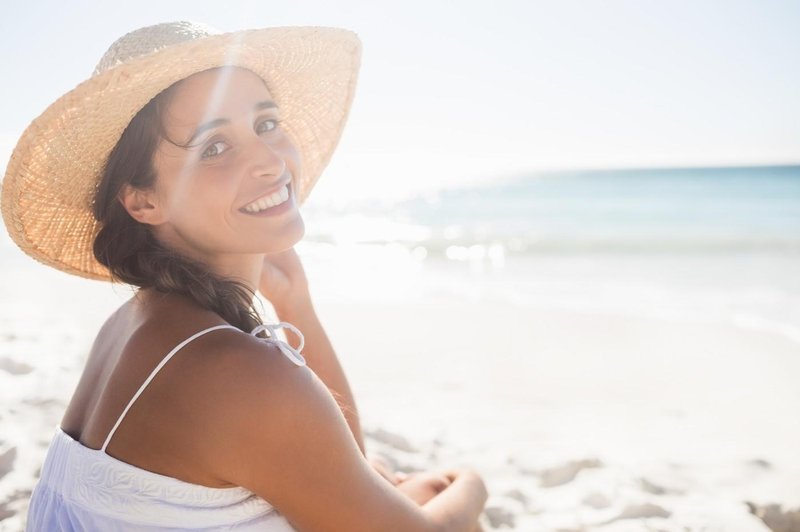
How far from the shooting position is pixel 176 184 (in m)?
1.95

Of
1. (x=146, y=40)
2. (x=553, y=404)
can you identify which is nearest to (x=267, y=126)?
(x=146, y=40)

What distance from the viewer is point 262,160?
6.53 feet

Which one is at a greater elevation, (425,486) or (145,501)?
(145,501)

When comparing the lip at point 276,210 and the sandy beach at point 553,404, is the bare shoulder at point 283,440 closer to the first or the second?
the lip at point 276,210

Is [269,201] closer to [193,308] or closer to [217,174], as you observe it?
[217,174]

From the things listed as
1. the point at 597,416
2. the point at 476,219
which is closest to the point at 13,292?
the point at 597,416

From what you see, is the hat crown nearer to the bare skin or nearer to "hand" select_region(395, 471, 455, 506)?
the bare skin

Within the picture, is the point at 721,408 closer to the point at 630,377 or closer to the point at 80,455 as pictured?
the point at 630,377

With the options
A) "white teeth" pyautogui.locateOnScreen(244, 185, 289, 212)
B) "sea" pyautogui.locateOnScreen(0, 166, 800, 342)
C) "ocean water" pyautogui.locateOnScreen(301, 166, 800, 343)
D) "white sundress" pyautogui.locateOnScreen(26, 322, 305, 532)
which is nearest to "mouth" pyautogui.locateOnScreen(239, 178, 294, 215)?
"white teeth" pyautogui.locateOnScreen(244, 185, 289, 212)

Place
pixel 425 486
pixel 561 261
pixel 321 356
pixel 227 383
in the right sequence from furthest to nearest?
pixel 561 261 → pixel 321 356 → pixel 425 486 → pixel 227 383

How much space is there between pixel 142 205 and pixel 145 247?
128mm

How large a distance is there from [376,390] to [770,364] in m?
2.91

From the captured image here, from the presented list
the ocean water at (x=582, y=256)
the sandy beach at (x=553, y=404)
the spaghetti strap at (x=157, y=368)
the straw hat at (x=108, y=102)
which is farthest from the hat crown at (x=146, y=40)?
the ocean water at (x=582, y=256)

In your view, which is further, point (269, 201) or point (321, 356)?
point (321, 356)
